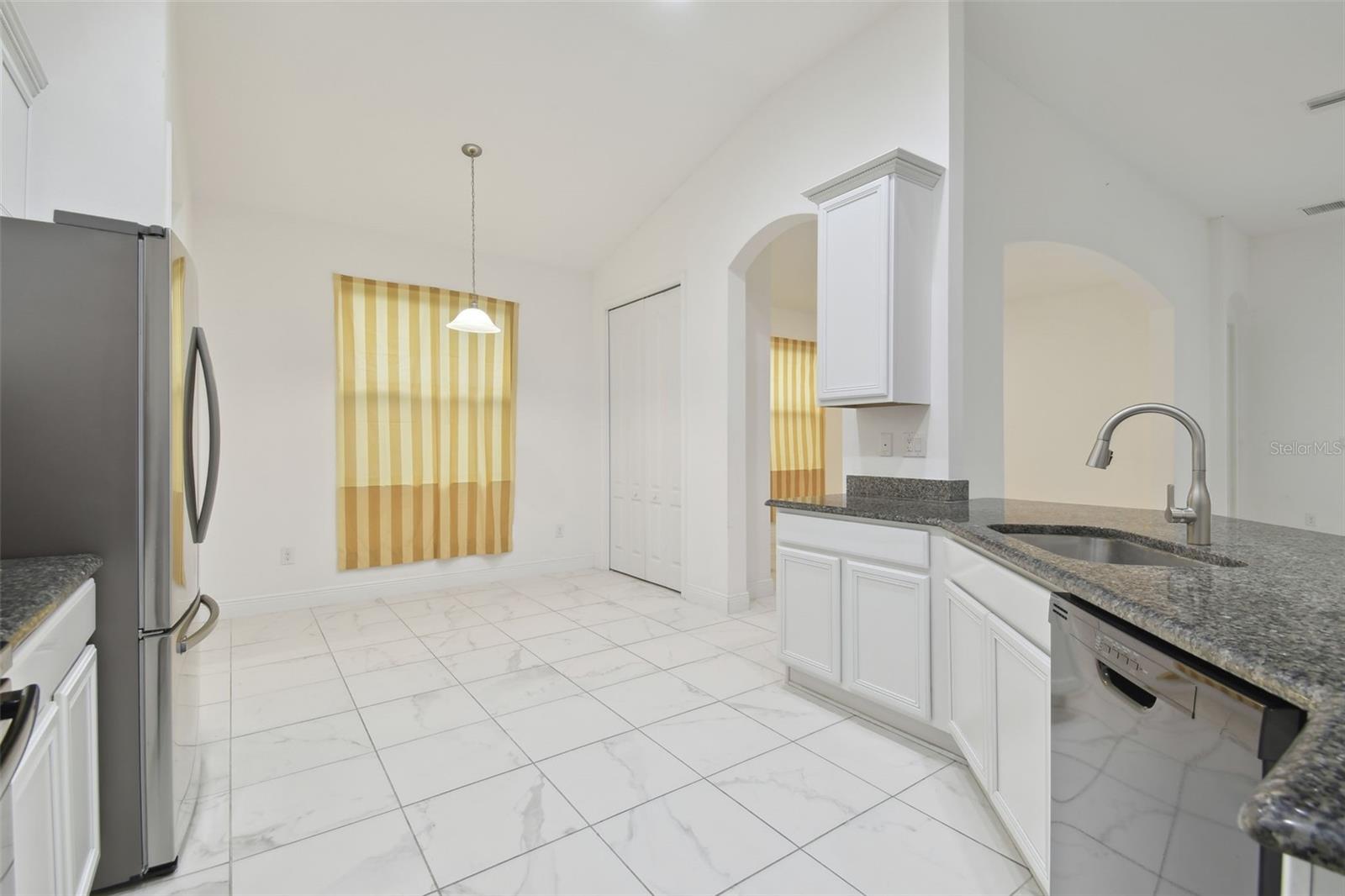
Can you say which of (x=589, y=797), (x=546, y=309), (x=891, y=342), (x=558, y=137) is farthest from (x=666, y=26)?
(x=589, y=797)

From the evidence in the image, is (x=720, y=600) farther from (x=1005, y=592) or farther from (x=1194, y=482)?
(x=1194, y=482)

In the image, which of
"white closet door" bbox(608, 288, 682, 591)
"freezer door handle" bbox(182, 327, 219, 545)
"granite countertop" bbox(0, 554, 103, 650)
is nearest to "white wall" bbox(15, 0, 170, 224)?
"freezer door handle" bbox(182, 327, 219, 545)

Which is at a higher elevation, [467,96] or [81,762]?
[467,96]

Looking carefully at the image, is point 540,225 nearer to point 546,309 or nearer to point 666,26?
point 546,309

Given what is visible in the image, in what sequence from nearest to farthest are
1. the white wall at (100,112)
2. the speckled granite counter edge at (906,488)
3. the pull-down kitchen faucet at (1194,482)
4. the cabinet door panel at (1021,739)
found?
the cabinet door panel at (1021,739) → the pull-down kitchen faucet at (1194,482) → the white wall at (100,112) → the speckled granite counter edge at (906,488)

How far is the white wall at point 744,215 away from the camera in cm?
270

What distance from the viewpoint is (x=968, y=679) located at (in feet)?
6.11

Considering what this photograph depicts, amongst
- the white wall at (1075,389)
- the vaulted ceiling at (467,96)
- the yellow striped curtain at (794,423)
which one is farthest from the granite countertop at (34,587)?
the yellow striped curtain at (794,423)

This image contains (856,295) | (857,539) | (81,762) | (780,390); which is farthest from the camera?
(780,390)

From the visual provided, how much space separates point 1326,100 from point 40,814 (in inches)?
236

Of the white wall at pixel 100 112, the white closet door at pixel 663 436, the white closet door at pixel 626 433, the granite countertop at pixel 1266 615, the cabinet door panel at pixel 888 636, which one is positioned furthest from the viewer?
the white closet door at pixel 626 433

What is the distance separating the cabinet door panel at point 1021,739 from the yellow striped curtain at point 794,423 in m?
6.00

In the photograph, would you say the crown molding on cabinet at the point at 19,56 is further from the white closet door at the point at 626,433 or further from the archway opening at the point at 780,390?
the white closet door at the point at 626,433
